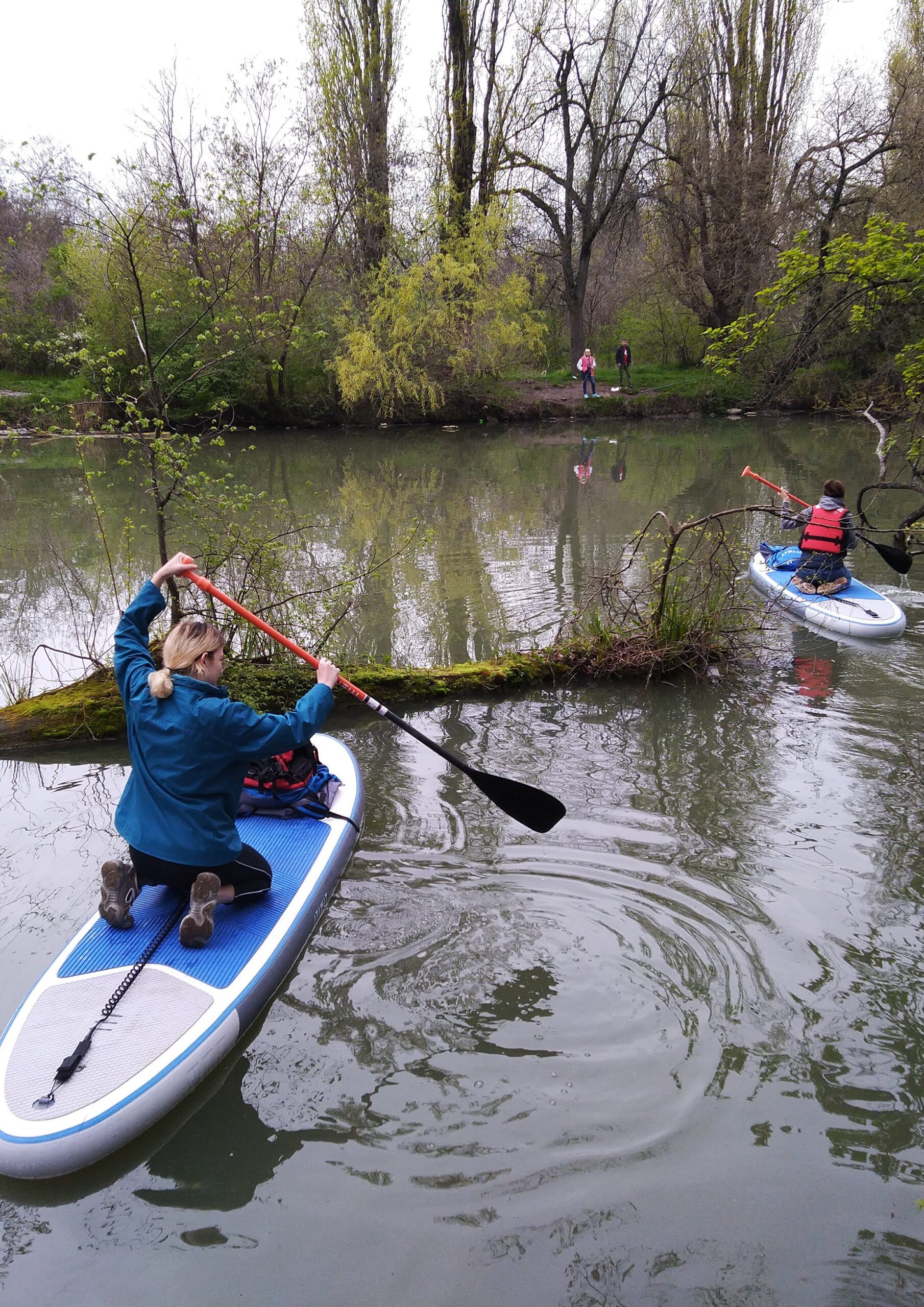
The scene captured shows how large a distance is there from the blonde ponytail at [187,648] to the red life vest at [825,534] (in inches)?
249

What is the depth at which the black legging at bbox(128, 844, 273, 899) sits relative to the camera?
3.23 m

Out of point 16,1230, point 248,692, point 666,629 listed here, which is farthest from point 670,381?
point 16,1230

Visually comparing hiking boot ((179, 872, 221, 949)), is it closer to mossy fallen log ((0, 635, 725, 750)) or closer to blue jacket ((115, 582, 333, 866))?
blue jacket ((115, 582, 333, 866))

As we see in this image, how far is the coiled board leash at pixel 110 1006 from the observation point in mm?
2574

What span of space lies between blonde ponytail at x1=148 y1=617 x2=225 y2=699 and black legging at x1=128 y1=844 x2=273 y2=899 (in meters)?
0.67

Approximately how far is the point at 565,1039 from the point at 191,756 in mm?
1697

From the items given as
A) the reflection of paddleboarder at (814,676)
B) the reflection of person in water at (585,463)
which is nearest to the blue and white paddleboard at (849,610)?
the reflection of paddleboarder at (814,676)

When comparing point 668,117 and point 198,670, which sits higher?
point 668,117

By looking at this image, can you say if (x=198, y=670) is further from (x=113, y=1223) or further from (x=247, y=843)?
(x=113, y=1223)

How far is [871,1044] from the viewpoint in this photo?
3002mm

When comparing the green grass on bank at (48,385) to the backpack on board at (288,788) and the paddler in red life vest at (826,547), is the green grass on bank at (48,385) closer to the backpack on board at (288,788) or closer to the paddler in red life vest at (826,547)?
the paddler in red life vest at (826,547)

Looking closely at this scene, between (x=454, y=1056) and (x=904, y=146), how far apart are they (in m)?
16.0

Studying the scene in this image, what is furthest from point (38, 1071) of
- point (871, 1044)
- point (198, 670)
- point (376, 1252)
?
point (871, 1044)

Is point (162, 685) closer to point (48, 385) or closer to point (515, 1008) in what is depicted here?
point (515, 1008)
